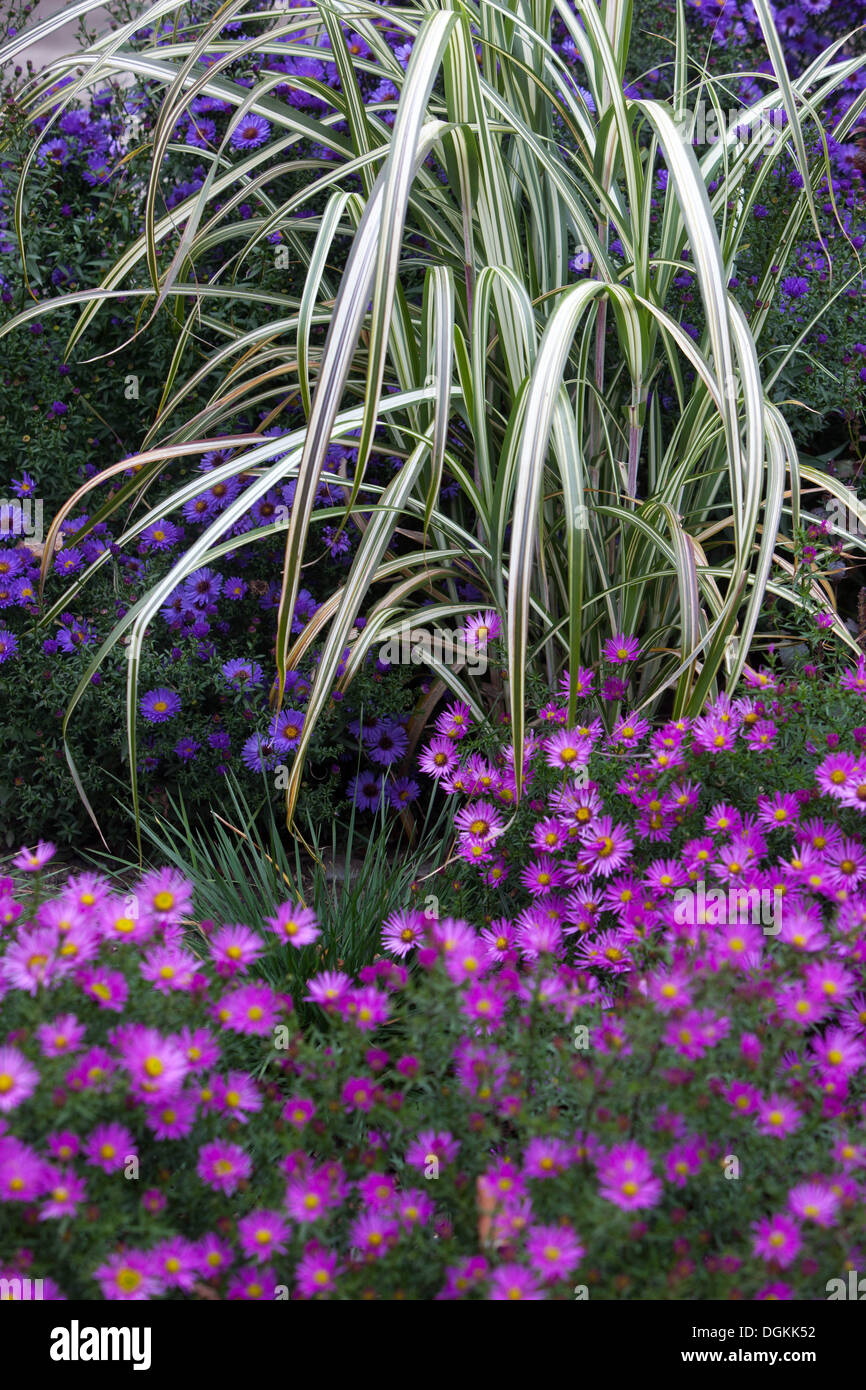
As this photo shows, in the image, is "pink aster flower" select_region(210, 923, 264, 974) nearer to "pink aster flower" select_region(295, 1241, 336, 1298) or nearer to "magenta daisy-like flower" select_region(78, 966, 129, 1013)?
"magenta daisy-like flower" select_region(78, 966, 129, 1013)

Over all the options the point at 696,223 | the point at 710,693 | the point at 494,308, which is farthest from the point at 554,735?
the point at 494,308

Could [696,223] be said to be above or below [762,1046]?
above

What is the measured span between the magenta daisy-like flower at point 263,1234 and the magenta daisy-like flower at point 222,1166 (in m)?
0.03

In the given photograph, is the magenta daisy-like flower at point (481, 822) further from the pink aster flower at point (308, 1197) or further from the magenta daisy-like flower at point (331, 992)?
the pink aster flower at point (308, 1197)

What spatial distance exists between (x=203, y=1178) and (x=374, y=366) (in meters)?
0.93

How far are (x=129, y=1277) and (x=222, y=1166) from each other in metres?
0.11

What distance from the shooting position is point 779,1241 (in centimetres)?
83

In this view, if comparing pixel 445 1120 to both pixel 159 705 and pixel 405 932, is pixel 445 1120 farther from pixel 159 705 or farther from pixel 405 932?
pixel 159 705

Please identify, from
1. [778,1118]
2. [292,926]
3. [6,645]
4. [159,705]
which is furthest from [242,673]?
[778,1118]

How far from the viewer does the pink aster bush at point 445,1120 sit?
84 cm

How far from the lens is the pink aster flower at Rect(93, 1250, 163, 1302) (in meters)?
0.80

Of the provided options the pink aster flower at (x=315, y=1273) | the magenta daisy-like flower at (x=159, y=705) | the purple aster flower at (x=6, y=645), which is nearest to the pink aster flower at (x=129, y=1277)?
the pink aster flower at (x=315, y=1273)
